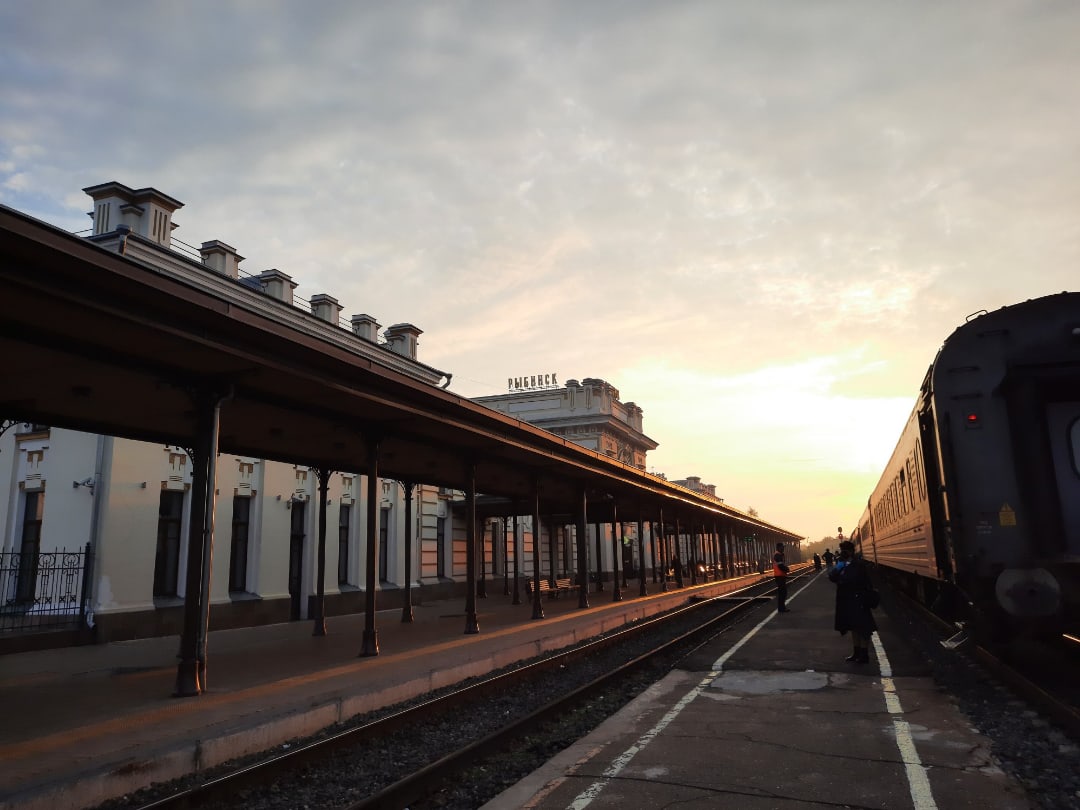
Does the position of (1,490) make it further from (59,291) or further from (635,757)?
(635,757)

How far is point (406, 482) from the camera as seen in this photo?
18609 millimetres

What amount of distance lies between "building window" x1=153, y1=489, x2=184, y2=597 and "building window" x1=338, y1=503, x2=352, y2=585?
589 centimetres

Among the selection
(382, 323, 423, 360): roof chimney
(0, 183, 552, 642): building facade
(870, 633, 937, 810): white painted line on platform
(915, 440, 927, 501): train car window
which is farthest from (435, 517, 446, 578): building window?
(870, 633, 937, 810): white painted line on platform

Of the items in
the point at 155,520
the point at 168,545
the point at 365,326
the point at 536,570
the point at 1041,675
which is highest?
the point at 365,326

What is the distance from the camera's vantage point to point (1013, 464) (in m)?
7.86

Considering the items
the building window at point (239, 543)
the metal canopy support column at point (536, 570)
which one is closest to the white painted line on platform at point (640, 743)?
the metal canopy support column at point (536, 570)

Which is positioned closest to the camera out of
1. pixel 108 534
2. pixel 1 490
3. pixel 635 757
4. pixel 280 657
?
pixel 635 757

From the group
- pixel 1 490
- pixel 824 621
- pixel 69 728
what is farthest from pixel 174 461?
pixel 824 621

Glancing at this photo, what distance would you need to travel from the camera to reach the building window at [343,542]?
22172mm

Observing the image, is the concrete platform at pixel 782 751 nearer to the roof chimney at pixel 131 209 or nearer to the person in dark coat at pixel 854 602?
the person in dark coat at pixel 854 602

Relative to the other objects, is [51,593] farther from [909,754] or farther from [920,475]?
[920,475]

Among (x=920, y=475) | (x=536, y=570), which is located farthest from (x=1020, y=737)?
(x=536, y=570)

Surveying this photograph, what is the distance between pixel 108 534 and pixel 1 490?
3.65 meters

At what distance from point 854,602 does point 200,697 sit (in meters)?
8.41
